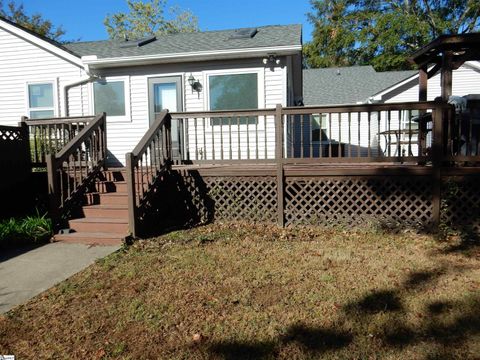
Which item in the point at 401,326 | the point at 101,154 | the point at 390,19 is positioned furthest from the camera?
the point at 390,19

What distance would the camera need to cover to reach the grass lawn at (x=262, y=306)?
2.87 m

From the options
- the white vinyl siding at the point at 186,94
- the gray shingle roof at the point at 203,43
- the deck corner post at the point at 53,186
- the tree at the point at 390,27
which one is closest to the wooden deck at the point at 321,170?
the deck corner post at the point at 53,186

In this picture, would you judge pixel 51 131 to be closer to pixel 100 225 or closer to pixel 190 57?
pixel 100 225

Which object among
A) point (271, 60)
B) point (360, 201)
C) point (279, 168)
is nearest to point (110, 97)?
point (271, 60)

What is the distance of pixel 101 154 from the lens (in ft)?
24.4

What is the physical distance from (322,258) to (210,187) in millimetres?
2620

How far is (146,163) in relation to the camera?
21.2 ft

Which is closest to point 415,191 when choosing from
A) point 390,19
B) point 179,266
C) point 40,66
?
point 179,266

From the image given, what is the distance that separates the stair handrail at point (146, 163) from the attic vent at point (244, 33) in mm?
3999

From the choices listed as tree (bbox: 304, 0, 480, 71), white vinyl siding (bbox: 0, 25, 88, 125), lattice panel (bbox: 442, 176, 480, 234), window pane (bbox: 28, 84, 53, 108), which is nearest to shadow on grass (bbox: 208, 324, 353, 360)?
lattice panel (bbox: 442, 176, 480, 234)

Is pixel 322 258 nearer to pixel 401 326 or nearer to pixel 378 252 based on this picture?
pixel 378 252

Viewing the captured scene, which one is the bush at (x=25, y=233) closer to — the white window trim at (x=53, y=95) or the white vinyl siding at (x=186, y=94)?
the white vinyl siding at (x=186, y=94)

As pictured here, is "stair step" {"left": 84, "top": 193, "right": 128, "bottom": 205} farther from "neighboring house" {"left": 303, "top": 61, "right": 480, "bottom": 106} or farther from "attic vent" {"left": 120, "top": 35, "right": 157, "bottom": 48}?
"neighboring house" {"left": 303, "top": 61, "right": 480, "bottom": 106}

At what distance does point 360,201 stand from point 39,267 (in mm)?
4667
